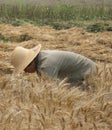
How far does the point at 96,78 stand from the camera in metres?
6.38

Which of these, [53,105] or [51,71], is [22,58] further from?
[53,105]

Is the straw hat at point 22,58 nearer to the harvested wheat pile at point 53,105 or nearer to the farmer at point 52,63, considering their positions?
the farmer at point 52,63

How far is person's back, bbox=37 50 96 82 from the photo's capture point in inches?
257

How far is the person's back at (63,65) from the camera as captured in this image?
257 inches

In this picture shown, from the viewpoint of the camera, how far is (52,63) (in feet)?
21.6

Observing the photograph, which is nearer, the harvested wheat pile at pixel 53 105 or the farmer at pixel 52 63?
the harvested wheat pile at pixel 53 105

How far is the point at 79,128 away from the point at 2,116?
2.26ft

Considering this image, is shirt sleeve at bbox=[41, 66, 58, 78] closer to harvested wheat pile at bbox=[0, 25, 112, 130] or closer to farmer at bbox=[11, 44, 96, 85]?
farmer at bbox=[11, 44, 96, 85]

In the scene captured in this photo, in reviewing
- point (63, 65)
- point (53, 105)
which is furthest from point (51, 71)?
point (53, 105)

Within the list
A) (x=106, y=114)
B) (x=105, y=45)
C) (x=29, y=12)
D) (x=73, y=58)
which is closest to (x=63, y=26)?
(x=29, y=12)

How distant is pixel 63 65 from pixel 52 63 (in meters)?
0.28

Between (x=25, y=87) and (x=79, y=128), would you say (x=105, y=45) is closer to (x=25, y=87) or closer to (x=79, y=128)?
(x=25, y=87)

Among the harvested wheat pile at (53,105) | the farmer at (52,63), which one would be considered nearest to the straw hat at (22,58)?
the farmer at (52,63)

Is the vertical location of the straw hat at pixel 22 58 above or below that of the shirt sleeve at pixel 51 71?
above
